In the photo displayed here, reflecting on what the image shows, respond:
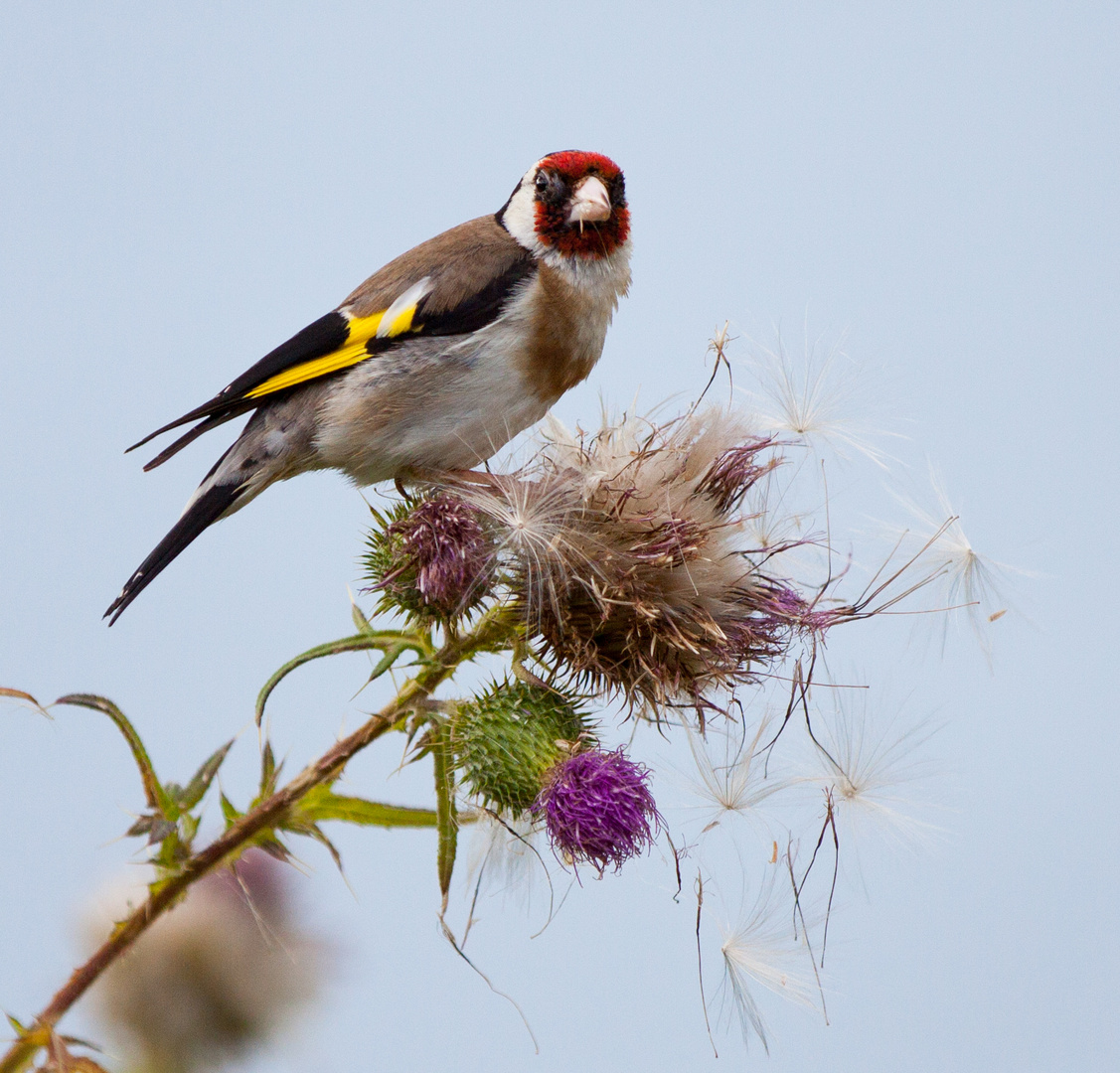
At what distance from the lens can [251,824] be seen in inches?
111

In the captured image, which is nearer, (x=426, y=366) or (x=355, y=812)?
(x=355, y=812)

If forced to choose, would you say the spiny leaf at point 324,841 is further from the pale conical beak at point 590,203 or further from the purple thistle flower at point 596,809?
the pale conical beak at point 590,203

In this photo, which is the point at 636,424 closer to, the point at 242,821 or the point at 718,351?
the point at 718,351

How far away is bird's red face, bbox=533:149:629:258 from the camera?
3.78 metres

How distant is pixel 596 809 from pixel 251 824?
871mm

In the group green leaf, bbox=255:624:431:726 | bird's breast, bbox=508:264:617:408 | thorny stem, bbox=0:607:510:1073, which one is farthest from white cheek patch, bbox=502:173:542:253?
green leaf, bbox=255:624:431:726

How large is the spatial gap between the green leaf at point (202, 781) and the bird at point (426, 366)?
0.78m

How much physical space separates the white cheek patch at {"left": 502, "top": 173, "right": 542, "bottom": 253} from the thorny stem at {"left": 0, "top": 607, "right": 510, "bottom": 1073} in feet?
4.83

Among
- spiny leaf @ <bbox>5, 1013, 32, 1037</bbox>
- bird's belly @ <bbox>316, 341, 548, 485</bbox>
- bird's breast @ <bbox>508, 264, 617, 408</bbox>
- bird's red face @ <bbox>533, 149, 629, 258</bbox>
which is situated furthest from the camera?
bird's red face @ <bbox>533, 149, 629, 258</bbox>

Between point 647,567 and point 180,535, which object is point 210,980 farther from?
point 647,567

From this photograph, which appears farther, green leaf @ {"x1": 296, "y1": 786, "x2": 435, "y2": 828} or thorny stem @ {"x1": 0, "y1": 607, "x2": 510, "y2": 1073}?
green leaf @ {"x1": 296, "y1": 786, "x2": 435, "y2": 828}

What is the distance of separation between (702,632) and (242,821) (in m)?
1.25

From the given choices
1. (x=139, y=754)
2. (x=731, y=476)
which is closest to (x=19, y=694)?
(x=139, y=754)

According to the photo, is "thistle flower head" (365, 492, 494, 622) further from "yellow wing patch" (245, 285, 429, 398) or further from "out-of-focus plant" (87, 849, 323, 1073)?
"out-of-focus plant" (87, 849, 323, 1073)
